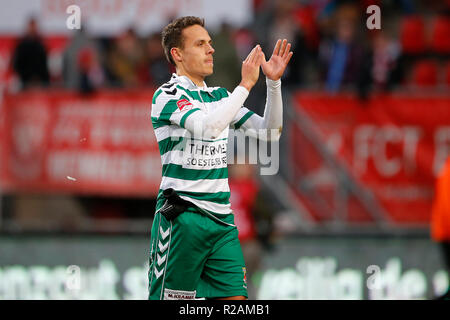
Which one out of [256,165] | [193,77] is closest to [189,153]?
[193,77]

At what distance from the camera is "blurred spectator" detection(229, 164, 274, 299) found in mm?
10375

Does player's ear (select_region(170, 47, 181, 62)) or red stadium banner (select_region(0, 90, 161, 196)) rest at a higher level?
player's ear (select_region(170, 47, 181, 62))

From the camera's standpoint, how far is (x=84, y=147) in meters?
11.4

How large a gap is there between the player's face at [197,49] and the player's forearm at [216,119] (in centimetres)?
37

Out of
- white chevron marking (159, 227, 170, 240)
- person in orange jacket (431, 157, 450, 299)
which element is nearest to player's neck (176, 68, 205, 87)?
white chevron marking (159, 227, 170, 240)

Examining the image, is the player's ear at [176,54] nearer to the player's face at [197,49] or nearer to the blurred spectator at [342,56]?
the player's face at [197,49]

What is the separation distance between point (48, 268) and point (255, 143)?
13.9 ft

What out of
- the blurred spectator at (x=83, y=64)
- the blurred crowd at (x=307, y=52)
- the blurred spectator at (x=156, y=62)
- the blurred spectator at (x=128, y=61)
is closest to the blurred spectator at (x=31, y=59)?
the blurred crowd at (x=307, y=52)

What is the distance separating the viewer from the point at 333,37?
11.5 m

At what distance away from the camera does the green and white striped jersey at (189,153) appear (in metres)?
5.67

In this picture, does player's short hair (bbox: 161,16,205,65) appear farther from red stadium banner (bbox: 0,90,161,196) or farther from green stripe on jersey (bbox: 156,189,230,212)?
red stadium banner (bbox: 0,90,161,196)
